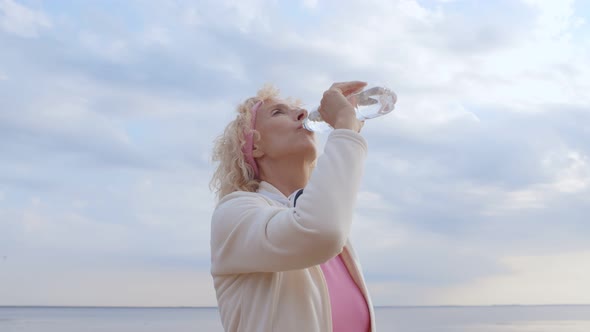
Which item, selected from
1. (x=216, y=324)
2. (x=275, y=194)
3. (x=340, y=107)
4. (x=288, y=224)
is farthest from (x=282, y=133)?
(x=216, y=324)

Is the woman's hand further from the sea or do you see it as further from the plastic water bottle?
the sea

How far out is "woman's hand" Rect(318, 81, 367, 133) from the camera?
2.39m

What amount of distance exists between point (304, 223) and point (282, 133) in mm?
654

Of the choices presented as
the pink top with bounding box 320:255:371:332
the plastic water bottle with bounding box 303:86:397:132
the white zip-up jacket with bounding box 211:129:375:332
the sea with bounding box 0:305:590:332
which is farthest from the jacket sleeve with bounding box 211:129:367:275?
the sea with bounding box 0:305:590:332

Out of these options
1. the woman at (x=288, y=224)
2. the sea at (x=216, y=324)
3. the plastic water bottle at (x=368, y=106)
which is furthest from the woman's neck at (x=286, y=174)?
the sea at (x=216, y=324)

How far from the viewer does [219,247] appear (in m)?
2.46

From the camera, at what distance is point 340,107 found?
2.46 metres

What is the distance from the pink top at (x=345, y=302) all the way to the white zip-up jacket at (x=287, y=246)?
1.8 inches

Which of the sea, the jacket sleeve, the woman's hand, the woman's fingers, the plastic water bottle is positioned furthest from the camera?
the sea

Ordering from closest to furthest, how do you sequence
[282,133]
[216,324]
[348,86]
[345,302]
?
[345,302], [348,86], [282,133], [216,324]

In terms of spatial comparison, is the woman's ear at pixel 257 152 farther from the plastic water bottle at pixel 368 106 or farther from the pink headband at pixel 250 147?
the plastic water bottle at pixel 368 106

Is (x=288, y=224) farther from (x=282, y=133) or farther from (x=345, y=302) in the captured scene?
(x=282, y=133)

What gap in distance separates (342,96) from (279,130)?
1.11 feet

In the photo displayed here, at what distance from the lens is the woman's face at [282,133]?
2.67 meters
